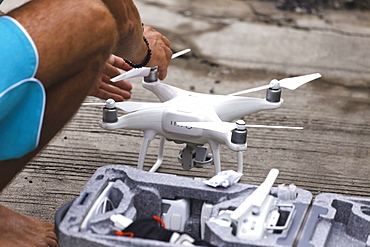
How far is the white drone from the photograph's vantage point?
6.16 ft

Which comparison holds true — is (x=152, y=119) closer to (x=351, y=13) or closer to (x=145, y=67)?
(x=145, y=67)

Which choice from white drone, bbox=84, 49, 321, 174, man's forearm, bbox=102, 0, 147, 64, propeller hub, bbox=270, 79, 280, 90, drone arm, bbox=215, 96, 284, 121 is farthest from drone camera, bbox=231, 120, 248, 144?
man's forearm, bbox=102, 0, 147, 64

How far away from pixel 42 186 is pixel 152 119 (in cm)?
48

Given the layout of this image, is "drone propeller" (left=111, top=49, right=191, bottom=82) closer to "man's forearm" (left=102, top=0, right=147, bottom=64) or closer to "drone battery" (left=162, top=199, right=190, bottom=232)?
"man's forearm" (left=102, top=0, right=147, bottom=64)

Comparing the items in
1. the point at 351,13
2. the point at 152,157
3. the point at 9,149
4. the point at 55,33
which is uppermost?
the point at 55,33

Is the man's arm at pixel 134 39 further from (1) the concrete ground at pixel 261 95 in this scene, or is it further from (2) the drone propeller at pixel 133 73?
(1) the concrete ground at pixel 261 95

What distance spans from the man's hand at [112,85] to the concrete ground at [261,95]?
282 millimetres

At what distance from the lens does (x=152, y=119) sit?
1.99 meters

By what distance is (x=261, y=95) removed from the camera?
306cm

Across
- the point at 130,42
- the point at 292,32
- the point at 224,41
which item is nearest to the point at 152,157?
the point at 130,42

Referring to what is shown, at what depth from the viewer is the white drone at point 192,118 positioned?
1.88 meters

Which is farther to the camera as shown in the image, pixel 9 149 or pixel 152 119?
pixel 152 119

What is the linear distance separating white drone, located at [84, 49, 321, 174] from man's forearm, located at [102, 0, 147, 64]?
13 cm

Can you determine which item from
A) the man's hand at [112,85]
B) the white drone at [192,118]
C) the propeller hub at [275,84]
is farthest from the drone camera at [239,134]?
the man's hand at [112,85]
